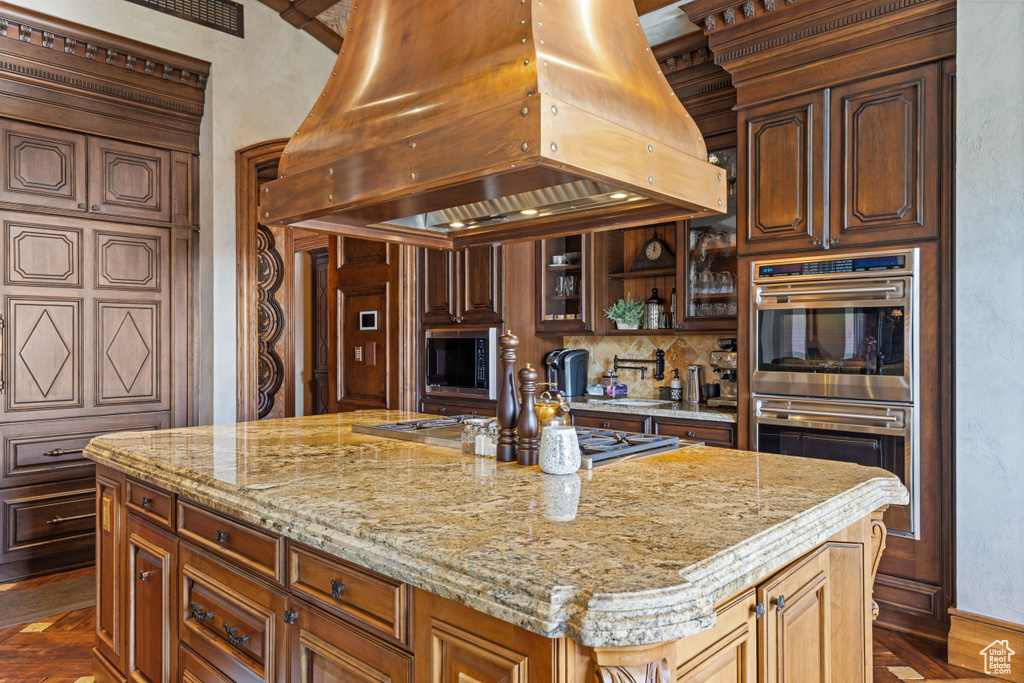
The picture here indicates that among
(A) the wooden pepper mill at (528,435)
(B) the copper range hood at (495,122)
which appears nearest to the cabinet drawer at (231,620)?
(A) the wooden pepper mill at (528,435)

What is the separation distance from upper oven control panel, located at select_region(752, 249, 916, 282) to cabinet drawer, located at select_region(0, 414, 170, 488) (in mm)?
3939

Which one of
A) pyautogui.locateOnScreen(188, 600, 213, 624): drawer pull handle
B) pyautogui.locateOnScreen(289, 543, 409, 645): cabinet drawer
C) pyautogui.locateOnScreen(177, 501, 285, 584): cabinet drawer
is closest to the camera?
pyautogui.locateOnScreen(289, 543, 409, 645): cabinet drawer

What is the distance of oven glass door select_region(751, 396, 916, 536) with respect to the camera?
111 inches

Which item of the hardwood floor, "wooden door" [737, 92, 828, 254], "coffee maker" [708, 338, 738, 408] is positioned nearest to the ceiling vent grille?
"wooden door" [737, 92, 828, 254]

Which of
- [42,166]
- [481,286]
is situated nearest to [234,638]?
[481,286]

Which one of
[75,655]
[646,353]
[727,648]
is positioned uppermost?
[646,353]

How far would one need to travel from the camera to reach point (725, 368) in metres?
3.96

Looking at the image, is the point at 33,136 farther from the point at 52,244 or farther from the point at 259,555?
the point at 259,555

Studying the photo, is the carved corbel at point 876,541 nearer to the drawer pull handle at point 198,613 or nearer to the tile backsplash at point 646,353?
the drawer pull handle at point 198,613

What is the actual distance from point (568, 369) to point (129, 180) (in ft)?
10.1

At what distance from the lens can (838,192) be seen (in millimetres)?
3000

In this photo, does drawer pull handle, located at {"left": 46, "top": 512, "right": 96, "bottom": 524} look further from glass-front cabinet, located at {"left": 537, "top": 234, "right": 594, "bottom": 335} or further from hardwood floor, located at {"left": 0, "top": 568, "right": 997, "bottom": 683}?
glass-front cabinet, located at {"left": 537, "top": 234, "right": 594, "bottom": 335}

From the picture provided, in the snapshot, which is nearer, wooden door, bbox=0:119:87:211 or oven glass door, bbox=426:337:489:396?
wooden door, bbox=0:119:87:211

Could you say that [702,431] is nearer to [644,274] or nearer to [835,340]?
[835,340]
